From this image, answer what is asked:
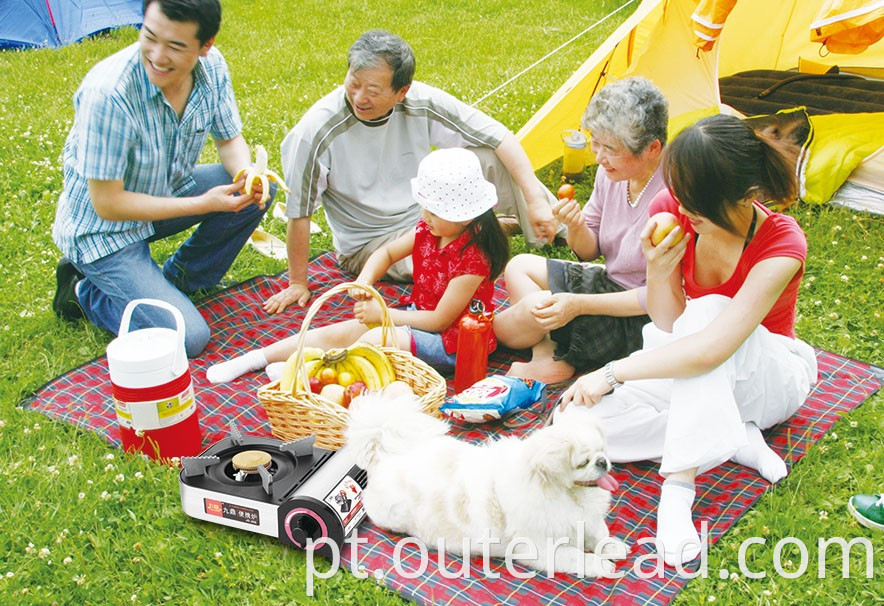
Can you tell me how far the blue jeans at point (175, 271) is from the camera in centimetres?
330

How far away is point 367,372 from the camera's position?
2.89 meters

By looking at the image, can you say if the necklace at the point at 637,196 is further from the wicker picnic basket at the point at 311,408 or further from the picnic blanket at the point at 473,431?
the wicker picnic basket at the point at 311,408

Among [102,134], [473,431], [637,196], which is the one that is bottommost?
[473,431]

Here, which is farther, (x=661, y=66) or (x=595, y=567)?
(x=661, y=66)

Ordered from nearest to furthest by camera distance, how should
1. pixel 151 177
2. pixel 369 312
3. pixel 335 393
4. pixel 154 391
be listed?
pixel 154 391 < pixel 335 393 < pixel 369 312 < pixel 151 177

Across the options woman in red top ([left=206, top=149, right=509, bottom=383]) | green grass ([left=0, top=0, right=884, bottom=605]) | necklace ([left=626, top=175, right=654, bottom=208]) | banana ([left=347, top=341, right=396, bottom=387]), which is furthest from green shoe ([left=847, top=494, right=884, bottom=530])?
banana ([left=347, top=341, right=396, bottom=387])

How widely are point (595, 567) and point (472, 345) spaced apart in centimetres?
101

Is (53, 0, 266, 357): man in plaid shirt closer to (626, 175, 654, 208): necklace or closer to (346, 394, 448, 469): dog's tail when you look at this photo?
(346, 394, 448, 469): dog's tail

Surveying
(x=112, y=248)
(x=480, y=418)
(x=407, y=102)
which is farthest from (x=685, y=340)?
(x=112, y=248)

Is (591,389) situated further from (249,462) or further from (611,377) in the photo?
(249,462)

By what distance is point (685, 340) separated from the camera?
2.39 meters

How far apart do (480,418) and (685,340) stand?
2.63ft

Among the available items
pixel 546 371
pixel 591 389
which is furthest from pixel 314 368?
pixel 591 389

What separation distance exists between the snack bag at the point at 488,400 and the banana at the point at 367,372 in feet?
0.79
